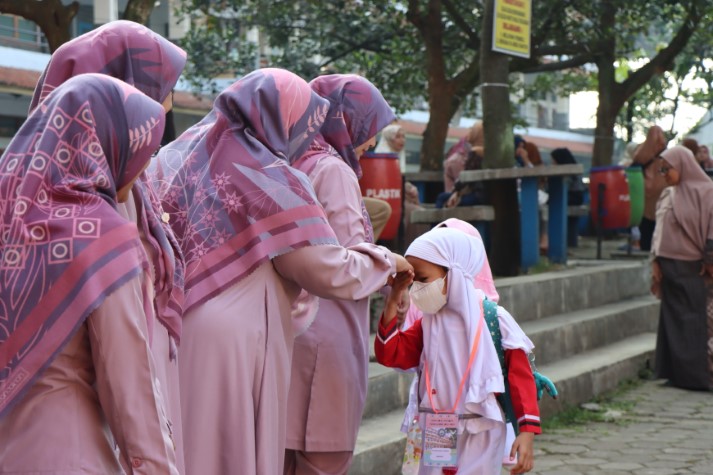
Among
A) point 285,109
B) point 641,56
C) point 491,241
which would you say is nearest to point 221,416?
point 285,109

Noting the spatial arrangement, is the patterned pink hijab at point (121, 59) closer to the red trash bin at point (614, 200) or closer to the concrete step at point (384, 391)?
the concrete step at point (384, 391)

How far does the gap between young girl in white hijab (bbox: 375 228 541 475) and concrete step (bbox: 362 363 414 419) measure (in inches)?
85.9

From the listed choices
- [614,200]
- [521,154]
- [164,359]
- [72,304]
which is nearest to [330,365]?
[164,359]

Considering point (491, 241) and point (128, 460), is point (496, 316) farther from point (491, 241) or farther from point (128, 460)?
point (491, 241)

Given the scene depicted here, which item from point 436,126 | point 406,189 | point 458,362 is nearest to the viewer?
point 458,362

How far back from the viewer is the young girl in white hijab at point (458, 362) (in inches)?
185

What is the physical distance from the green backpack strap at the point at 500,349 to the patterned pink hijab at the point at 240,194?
964 millimetres

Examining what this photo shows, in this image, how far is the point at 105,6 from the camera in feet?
44.3

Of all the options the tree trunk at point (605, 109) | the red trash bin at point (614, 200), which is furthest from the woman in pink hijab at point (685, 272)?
the tree trunk at point (605, 109)

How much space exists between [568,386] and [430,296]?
472 centimetres

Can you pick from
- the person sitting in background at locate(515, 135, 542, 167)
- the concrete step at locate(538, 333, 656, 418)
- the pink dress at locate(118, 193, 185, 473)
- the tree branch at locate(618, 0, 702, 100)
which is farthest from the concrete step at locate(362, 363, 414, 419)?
the tree branch at locate(618, 0, 702, 100)

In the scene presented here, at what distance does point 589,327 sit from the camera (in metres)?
10.9

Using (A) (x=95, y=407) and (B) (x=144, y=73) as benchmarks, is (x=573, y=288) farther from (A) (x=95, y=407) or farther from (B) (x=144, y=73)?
(A) (x=95, y=407)

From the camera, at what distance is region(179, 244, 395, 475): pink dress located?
4.00 m
